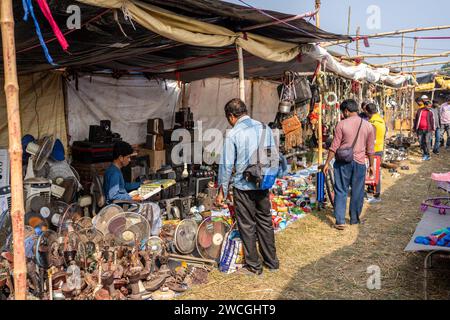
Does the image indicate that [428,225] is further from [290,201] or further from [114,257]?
[114,257]

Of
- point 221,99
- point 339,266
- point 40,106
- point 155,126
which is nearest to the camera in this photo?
point 339,266

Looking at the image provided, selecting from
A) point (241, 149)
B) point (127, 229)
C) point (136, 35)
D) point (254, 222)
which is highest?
point (136, 35)

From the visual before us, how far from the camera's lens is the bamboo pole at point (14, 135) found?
239cm

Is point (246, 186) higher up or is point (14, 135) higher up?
point (14, 135)

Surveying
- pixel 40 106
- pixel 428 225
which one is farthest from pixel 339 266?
pixel 40 106

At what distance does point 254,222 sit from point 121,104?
5.43 m

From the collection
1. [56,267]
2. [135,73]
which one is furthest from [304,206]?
[135,73]

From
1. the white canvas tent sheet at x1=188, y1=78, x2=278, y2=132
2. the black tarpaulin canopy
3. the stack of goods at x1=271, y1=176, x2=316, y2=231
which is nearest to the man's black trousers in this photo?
the stack of goods at x1=271, y1=176, x2=316, y2=231

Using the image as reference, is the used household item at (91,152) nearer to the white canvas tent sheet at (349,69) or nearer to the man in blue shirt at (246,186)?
the man in blue shirt at (246,186)

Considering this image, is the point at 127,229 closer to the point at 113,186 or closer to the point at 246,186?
the point at 113,186

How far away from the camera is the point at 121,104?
27.0 feet

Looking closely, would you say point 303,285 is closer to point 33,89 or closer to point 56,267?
point 56,267

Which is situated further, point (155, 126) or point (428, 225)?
point (155, 126)

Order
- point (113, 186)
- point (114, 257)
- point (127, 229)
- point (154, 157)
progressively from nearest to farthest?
1. point (114, 257)
2. point (127, 229)
3. point (113, 186)
4. point (154, 157)
